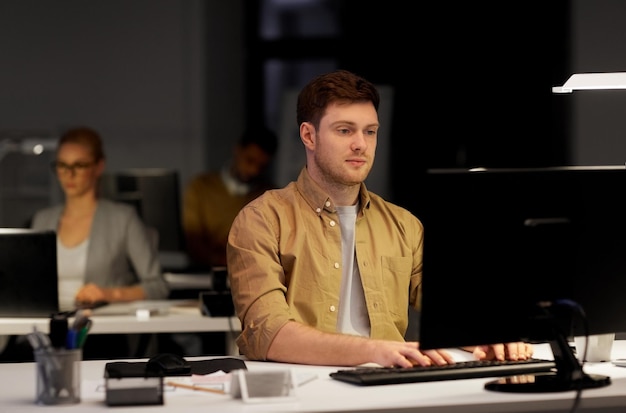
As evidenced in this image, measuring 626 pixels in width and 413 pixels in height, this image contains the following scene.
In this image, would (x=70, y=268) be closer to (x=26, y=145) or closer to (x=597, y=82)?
(x=597, y=82)

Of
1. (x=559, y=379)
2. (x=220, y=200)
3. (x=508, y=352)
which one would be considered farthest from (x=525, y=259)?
(x=220, y=200)

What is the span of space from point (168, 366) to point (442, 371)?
2.07 feet

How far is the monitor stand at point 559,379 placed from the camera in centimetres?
248

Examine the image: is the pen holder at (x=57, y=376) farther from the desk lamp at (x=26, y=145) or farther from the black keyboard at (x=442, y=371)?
the desk lamp at (x=26, y=145)

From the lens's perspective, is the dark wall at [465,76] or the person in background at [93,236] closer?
the person in background at [93,236]

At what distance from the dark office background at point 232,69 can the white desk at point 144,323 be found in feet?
10.0

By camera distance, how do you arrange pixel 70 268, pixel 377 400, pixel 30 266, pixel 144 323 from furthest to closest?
pixel 70 268 → pixel 144 323 → pixel 30 266 → pixel 377 400

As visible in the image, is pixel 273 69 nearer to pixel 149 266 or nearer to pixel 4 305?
pixel 149 266

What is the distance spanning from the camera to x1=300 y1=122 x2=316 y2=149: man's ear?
→ 3162 mm

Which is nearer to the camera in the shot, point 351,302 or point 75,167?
point 351,302

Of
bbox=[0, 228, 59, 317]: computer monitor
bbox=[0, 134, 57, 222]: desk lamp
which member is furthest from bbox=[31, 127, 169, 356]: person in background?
bbox=[0, 134, 57, 222]: desk lamp

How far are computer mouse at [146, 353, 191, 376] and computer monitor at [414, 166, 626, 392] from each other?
24.1 inches

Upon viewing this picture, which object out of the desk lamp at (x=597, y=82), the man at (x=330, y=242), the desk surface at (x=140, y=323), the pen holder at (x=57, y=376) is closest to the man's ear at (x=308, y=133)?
the man at (x=330, y=242)

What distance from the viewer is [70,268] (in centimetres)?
489
